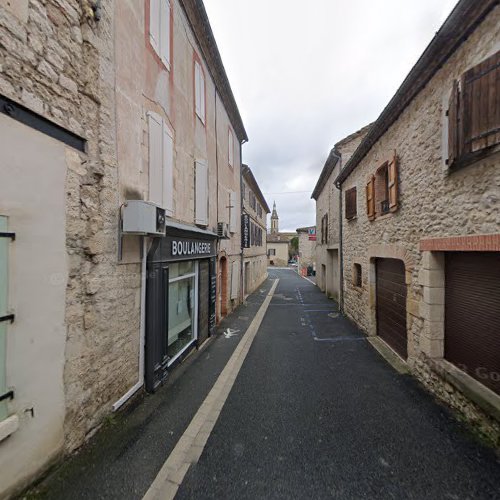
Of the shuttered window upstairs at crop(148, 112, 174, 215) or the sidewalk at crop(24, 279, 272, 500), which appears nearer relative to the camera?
the sidewalk at crop(24, 279, 272, 500)

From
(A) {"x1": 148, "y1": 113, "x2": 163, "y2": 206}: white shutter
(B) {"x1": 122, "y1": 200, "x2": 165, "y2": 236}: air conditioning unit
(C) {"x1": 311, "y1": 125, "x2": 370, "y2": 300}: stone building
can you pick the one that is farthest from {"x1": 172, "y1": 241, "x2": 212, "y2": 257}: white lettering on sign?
(C) {"x1": 311, "y1": 125, "x2": 370, "y2": 300}: stone building

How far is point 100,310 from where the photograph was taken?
3348mm

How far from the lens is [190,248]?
5.96 m

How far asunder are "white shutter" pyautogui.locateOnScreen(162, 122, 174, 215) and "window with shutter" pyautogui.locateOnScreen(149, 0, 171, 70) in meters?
1.41

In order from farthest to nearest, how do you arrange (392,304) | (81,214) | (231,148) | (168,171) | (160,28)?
(231,148) < (392,304) < (168,171) < (160,28) < (81,214)

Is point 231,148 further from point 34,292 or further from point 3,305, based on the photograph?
point 3,305

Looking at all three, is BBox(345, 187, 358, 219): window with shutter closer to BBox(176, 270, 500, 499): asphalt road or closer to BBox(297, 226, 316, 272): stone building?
BBox(176, 270, 500, 499): asphalt road

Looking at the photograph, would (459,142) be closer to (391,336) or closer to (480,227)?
(480,227)

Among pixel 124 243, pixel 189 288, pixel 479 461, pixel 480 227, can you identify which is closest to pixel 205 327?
pixel 189 288

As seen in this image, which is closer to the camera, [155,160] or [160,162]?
[155,160]

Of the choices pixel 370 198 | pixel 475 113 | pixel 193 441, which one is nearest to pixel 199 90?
pixel 370 198

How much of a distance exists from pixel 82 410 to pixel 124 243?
2213 millimetres

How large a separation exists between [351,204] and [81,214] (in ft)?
29.0

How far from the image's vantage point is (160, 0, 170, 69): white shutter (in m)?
4.92
